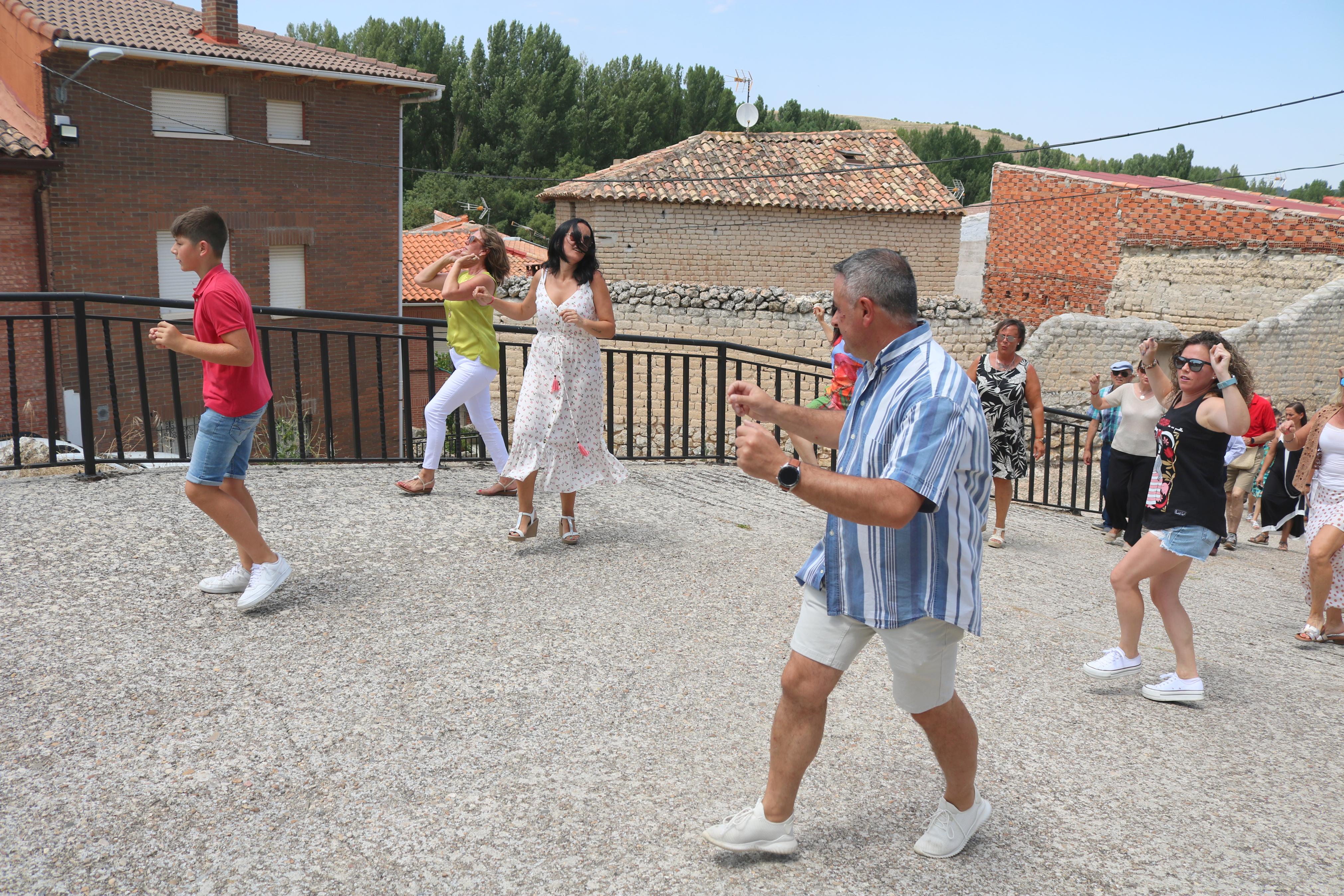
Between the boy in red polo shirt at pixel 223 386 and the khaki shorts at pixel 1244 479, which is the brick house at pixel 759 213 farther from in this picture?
the boy in red polo shirt at pixel 223 386

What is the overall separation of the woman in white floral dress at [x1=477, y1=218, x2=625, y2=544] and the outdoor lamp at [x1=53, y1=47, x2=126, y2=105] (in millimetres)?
17512

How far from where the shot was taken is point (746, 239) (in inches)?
995

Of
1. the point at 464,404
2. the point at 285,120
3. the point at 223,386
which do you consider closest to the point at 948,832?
the point at 223,386

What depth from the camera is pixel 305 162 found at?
A: 22.1 metres

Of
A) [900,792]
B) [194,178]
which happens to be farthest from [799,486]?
[194,178]

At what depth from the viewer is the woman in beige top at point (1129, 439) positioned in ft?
22.3

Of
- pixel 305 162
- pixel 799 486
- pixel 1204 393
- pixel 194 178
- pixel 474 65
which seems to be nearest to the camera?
pixel 799 486

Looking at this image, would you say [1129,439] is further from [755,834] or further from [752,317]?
[752,317]

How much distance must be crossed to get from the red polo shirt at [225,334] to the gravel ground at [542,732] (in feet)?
2.83

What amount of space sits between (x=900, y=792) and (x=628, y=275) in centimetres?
2257

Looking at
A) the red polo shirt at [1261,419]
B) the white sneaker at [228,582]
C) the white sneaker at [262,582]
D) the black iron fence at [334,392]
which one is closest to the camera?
the white sneaker at [262,582]

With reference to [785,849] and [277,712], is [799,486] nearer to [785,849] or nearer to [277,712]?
[785,849]

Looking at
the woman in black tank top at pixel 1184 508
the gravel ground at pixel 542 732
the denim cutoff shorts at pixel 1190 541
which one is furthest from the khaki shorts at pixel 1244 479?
the denim cutoff shorts at pixel 1190 541

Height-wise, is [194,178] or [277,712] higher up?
[194,178]
